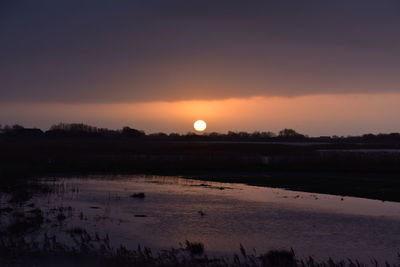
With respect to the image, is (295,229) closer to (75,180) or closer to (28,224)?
(28,224)

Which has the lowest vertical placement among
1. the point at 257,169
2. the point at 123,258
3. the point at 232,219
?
the point at 232,219

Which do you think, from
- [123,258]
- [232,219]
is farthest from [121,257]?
[232,219]

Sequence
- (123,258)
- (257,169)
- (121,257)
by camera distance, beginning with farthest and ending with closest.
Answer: (257,169), (121,257), (123,258)

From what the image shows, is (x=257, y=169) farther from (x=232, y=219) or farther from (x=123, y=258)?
(x=123, y=258)

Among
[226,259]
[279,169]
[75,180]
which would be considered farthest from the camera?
[279,169]

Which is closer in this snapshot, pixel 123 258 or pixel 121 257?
pixel 123 258

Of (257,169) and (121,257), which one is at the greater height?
(257,169)

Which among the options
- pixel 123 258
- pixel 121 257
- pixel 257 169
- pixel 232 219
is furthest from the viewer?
pixel 257 169

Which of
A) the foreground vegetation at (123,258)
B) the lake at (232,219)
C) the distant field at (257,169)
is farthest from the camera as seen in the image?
the distant field at (257,169)

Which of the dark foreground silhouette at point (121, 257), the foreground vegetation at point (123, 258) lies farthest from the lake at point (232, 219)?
the foreground vegetation at point (123, 258)

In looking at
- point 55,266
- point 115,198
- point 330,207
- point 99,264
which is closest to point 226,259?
point 99,264

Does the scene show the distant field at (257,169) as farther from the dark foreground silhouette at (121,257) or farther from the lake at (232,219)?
the dark foreground silhouette at (121,257)

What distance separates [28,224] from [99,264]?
8034mm

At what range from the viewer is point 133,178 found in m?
43.3
